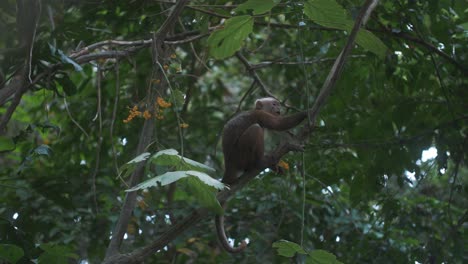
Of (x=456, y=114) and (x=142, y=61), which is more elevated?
(x=456, y=114)

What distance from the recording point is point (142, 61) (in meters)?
8.23

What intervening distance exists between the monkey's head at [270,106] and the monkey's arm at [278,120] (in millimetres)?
224

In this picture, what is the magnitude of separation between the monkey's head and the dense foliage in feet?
0.71

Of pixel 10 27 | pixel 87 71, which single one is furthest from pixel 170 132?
pixel 10 27

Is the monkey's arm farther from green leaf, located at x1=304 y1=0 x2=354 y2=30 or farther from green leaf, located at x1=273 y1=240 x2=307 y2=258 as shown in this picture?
green leaf, located at x1=273 y1=240 x2=307 y2=258

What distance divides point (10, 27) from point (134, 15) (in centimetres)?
177

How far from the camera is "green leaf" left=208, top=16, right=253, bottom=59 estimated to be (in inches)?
153

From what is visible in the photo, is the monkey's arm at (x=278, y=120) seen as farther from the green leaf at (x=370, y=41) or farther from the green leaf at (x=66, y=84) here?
the green leaf at (x=66, y=84)

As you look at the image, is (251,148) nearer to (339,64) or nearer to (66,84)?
(66,84)

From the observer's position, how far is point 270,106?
7.25m

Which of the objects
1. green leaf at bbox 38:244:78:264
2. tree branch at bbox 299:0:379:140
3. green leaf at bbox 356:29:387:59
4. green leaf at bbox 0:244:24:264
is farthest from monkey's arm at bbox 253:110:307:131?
green leaf at bbox 0:244:24:264

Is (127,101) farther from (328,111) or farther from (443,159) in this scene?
(443,159)

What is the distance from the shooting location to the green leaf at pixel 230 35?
3.88m

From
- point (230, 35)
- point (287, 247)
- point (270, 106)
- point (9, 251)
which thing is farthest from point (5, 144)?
→ point (270, 106)
